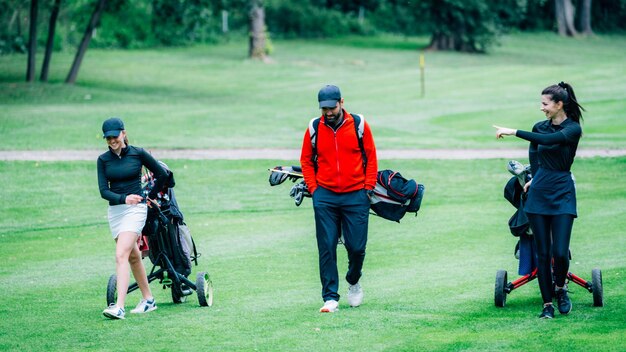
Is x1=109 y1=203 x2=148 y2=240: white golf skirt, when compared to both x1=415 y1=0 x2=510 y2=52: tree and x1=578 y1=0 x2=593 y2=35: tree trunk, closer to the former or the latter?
x1=415 y1=0 x2=510 y2=52: tree

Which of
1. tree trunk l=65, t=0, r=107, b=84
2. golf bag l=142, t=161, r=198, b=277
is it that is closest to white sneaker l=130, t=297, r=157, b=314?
golf bag l=142, t=161, r=198, b=277

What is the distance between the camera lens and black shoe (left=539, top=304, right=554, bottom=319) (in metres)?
8.88

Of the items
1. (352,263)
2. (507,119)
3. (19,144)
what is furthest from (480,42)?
(352,263)

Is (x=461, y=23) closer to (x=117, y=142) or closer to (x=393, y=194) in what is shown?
(x=393, y=194)

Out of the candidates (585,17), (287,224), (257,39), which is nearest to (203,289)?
(287,224)

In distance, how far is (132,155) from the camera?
9602 millimetres

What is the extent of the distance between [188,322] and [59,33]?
1987 inches

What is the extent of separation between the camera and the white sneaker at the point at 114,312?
9.35 meters

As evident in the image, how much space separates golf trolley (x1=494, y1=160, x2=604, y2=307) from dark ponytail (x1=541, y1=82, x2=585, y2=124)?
2.01ft

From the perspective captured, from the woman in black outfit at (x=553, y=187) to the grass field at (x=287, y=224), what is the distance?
18.7 inches

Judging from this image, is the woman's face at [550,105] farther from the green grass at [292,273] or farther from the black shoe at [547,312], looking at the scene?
the green grass at [292,273]

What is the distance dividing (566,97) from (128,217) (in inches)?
151

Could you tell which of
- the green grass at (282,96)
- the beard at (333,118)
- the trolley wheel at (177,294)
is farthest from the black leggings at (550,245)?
the green grass at (282,96)

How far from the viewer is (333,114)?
9172 mm
